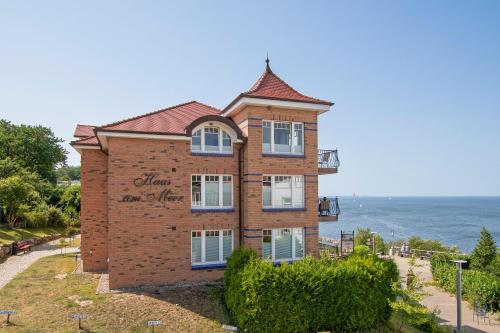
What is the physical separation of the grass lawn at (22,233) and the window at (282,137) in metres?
23.8

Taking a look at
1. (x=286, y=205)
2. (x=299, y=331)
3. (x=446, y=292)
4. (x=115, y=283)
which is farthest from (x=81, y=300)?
(x=446, y=292)

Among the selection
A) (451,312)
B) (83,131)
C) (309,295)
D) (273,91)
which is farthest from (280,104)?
(451,312)

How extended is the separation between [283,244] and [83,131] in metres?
14.9

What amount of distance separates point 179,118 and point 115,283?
901cm

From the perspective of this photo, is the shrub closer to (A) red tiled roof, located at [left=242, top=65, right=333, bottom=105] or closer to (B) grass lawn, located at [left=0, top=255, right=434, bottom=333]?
(B) grass lawn, located at [left=0, top=255, right=434, bottom=333]

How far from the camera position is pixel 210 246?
17.9 meters

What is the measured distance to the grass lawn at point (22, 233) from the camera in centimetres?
2902

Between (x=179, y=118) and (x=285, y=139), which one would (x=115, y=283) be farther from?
(x=285, y=139)

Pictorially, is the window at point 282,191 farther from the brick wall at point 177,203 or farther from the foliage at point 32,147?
the foliage at point 32,147

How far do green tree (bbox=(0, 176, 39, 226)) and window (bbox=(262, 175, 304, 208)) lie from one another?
26730 mm

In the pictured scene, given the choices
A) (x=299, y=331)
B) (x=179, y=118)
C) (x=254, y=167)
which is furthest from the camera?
(x=179, y=118)

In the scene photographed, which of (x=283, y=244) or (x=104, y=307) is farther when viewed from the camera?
(x=283, y=244)

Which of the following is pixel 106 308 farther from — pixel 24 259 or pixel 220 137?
pixel 24 259

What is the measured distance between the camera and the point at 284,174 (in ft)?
59.9
